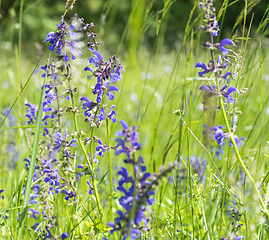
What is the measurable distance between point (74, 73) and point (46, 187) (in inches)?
24.9

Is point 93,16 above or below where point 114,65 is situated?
above

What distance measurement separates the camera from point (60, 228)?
1644 millimetres

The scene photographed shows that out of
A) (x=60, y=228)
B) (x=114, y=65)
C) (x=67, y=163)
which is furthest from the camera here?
(x=60, y=228)

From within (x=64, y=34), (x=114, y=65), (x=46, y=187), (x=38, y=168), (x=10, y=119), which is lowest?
(x=46, y=187)

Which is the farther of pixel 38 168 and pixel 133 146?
pixel 38 168

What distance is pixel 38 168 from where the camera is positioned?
167 centimetres

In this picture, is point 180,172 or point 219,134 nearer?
point 219,134

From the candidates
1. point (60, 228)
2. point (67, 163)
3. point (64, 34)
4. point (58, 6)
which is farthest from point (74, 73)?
point (58, 6)

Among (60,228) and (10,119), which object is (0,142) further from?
(60,228)

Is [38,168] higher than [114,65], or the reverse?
[114,65]

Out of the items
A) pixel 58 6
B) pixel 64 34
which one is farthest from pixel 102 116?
pixel 58 6

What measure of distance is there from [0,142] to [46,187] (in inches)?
64.4

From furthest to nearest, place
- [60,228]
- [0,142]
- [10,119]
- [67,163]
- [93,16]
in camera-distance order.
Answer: [93,16] → [10,119] → [0,142] → [60,228] → [67,163]

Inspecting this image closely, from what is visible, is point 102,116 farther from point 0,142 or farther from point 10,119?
point 10,119
